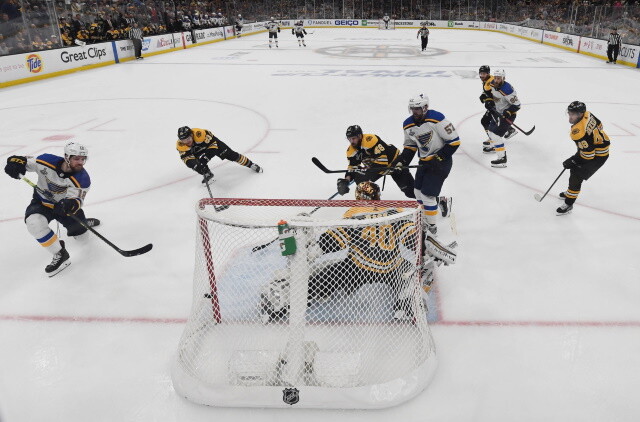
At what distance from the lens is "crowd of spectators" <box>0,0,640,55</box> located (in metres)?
11.4

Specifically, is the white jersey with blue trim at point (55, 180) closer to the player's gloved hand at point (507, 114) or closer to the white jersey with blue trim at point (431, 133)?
the white jersey with blue trim at point (431, 133)

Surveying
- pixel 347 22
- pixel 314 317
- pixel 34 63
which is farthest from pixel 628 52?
pixel 347 22

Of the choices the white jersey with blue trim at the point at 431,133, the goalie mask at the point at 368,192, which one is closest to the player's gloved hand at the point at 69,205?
the goalie mask at the point at 368,192

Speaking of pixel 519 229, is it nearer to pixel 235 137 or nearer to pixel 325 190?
pixel 325 190

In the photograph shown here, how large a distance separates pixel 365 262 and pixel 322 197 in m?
2.15

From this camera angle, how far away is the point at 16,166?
10.7 feet

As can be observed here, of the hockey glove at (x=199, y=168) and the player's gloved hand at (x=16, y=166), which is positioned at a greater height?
the player's gloved hand at (x=16, y=166)

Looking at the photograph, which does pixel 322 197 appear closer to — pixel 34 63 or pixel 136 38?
pixel 34 63

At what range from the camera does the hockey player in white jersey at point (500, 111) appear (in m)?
5.19

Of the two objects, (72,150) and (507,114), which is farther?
(507,114)

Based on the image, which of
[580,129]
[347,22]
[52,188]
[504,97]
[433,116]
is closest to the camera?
[52,188]

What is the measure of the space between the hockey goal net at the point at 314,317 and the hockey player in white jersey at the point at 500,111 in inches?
126

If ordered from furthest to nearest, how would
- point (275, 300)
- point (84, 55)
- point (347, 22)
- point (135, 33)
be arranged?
point (347, 22) → point (135, 33) → point (84, 55) → point (275, 300)

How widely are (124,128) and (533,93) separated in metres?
8.13
